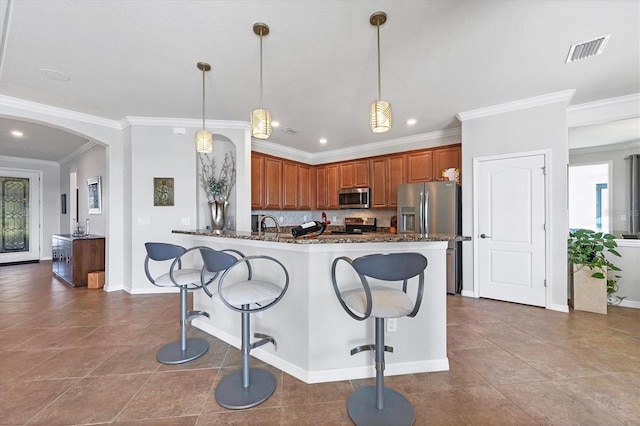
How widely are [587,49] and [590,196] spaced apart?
8.10 ft

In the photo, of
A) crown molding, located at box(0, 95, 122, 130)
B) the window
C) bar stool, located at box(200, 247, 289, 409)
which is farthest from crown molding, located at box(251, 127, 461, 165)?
bar stool, located at box(200, 247, 289, 409)

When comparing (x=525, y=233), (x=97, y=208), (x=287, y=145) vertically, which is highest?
(x=287, y=145)

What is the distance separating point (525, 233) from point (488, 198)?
2.00 feet

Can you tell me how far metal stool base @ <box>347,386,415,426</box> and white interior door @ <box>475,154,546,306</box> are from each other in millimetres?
2681

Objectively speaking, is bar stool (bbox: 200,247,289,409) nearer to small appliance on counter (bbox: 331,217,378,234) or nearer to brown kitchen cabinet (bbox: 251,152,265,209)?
brown kitchen cabinet (bbox: 251,152,265,209)

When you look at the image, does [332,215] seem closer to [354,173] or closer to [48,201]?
[354,173]

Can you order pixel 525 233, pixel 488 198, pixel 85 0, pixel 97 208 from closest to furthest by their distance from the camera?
pixel 85 0 → pixel 525 233 → pixel 488 198 → pixel 97 208

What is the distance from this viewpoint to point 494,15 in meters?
1.99

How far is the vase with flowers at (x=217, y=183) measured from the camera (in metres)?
4.07

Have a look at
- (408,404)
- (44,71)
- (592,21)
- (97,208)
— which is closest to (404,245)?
(408,404)

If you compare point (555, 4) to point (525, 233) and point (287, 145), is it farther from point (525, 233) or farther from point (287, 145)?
point (287, 145)

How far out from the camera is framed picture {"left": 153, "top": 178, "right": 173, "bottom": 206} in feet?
13.5

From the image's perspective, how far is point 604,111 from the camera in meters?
3.47

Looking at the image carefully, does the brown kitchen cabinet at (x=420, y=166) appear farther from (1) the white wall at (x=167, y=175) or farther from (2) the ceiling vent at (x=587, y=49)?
(1) the white wall at (x=167, y=175)
